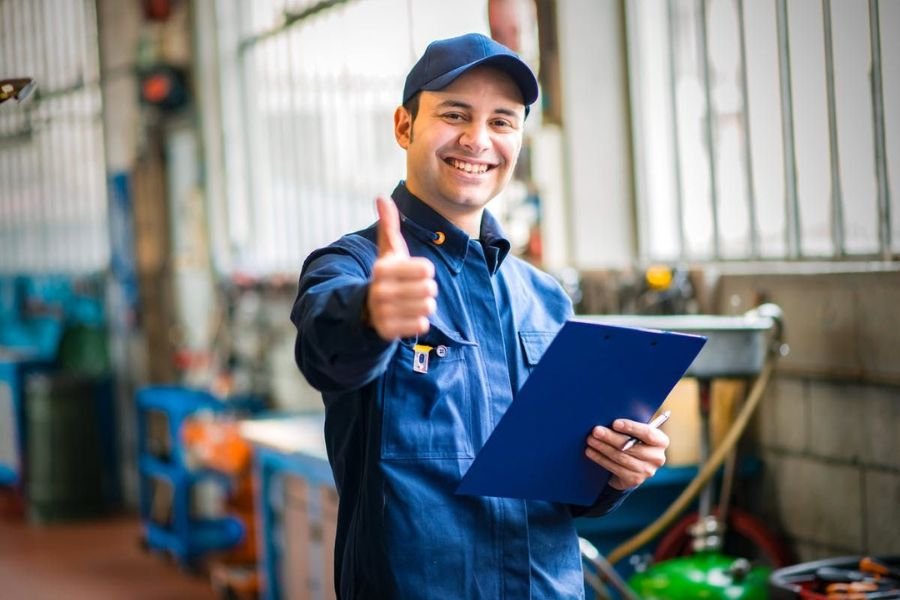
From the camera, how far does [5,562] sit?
5664 millimetres

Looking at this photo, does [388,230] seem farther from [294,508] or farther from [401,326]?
[294,508]

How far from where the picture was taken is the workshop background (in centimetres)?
280

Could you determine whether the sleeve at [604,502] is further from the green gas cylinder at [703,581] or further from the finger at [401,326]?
the green gas cylinder at [703,581]

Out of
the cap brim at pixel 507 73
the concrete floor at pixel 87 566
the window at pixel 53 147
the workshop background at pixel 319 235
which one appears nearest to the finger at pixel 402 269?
the cap brim at pixel 507 73

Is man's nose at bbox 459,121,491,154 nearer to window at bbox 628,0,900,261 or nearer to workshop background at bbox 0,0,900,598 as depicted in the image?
workshop background at bbox 0,0,900,598

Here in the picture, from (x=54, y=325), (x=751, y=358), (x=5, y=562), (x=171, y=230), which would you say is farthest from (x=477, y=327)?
(x=54, y=325)

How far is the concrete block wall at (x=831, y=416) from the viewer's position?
102 inches

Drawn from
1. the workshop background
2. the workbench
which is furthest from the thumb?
the workbench

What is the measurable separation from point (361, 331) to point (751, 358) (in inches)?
63.8

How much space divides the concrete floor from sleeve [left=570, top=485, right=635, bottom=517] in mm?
3729

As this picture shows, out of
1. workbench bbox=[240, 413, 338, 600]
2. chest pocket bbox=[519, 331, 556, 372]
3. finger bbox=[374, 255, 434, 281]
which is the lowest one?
workbench bbox=[240, 413, 338, 600]

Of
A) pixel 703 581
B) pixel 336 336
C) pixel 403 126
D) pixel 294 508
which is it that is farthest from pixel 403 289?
pixel 294 508

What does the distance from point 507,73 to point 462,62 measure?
7 cm

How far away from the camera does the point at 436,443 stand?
1420 mm
